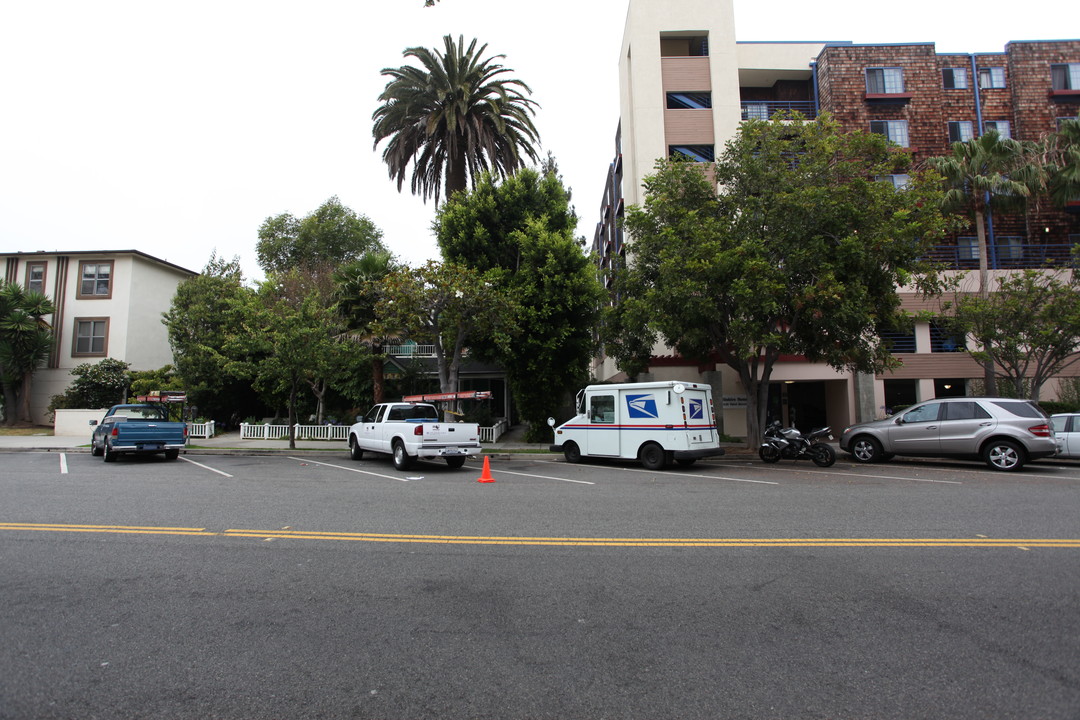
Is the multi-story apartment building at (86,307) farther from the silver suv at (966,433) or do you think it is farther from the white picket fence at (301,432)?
the silver suv at (966,433)

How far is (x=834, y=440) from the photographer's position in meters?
24.1

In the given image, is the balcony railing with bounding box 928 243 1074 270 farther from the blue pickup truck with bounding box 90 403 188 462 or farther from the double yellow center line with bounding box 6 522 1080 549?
the blue pickup truck with bounding box 90 403 188 462

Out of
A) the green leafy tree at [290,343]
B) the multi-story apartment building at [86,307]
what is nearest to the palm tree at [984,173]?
the green leafy tree at [290,343]

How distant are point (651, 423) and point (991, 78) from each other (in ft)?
90.5

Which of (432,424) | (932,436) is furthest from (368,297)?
(932,436)

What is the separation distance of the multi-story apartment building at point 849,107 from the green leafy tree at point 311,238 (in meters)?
22.1

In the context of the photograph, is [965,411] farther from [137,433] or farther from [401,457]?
[137,433]

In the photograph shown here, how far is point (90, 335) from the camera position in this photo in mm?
32562

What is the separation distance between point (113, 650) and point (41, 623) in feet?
3.18

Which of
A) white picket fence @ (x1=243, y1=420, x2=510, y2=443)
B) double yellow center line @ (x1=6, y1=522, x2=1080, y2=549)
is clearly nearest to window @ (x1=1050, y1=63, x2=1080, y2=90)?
white picket fence @ (x1=243, y1=420, x2=510, y2=443)

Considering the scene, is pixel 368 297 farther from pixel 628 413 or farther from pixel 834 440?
pixel 834 440

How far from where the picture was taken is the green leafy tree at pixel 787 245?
50.3ft

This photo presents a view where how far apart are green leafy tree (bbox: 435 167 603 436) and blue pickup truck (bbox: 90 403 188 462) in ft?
33.1

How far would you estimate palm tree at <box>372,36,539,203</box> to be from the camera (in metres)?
24.9
